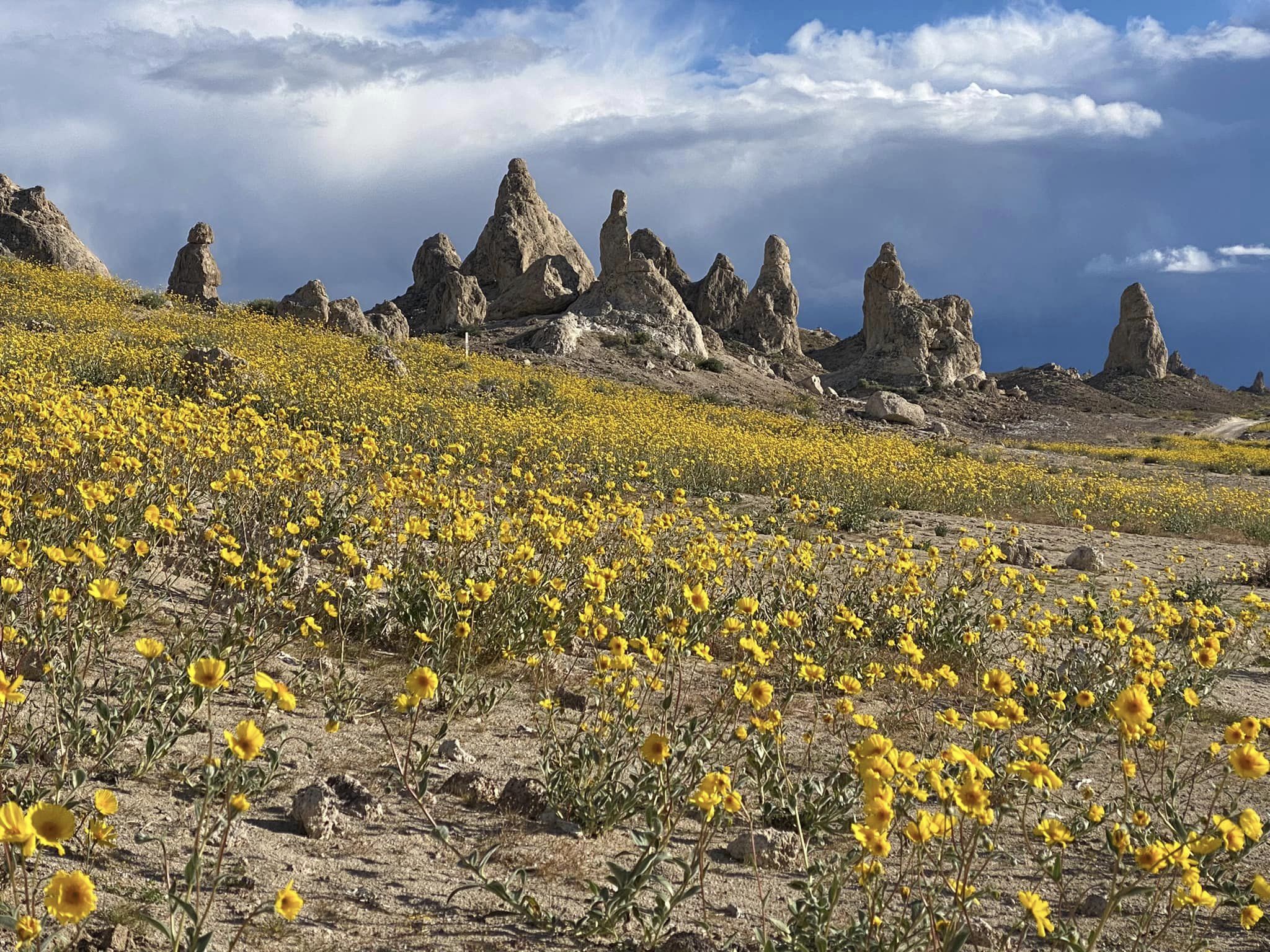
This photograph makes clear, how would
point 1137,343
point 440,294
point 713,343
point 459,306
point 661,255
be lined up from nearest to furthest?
point 459,306, point 713,343, point 440,294, point 661,255, point 1137,343

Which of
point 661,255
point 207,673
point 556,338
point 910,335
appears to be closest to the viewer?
point 207,673

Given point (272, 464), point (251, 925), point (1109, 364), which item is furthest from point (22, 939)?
point (1109, 364)

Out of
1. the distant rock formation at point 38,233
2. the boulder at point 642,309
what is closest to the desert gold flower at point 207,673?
the distant rock formation at point 38,233

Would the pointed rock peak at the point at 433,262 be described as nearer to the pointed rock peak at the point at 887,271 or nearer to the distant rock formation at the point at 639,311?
the distant rock formation at the point at 639,311

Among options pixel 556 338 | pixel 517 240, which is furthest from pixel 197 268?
pixel 517 240

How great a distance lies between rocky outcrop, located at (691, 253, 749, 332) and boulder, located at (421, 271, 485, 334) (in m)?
17.2

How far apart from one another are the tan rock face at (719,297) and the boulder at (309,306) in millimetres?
32750

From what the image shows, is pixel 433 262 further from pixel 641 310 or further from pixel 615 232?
pixel 641 310

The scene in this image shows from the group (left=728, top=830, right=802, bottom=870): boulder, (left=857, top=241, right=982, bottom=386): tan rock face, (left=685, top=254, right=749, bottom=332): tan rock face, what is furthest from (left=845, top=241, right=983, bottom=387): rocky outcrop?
(left=728, top=830, right=802, bottom=870): boulder

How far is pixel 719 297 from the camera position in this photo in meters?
60.1

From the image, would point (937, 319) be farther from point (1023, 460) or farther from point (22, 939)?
point (22, 939)

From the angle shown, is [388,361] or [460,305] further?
[460,305]

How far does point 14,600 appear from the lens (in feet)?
12.9

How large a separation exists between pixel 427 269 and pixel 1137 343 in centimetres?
6326
